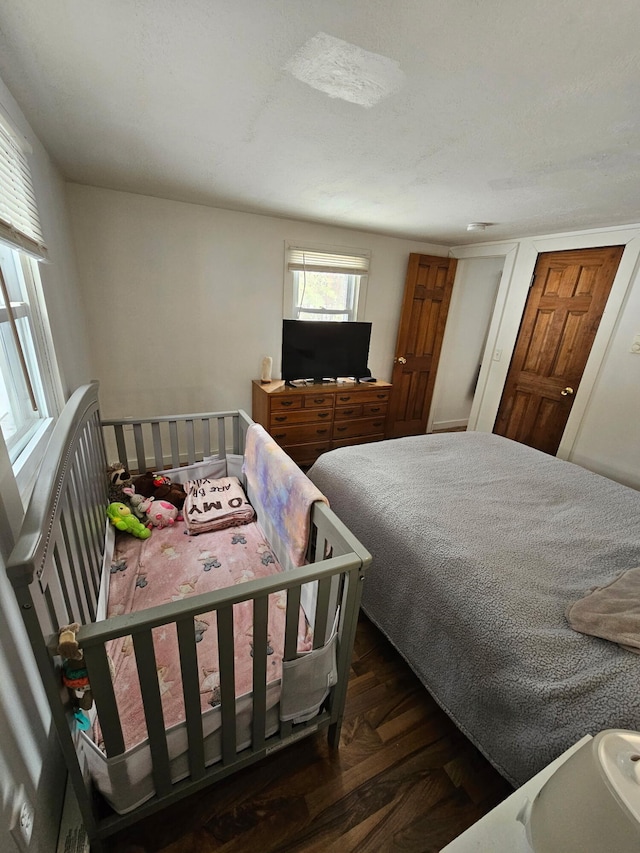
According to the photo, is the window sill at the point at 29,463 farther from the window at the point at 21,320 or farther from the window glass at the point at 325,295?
the window glass at the point at 325,295

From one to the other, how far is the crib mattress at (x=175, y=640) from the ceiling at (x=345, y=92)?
177 centimetres

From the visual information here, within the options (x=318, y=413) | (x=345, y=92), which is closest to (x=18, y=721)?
(x=345, y=92)

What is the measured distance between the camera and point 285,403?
3.09 metres

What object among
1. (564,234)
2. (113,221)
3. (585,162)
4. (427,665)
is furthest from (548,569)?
(113,221)

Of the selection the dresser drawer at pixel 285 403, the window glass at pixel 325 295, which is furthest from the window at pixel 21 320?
the window glass at pixel 325 295

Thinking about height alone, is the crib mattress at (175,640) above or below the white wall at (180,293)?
below

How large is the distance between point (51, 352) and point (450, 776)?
7.50 ft

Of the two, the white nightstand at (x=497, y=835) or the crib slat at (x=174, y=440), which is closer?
the white nightstand at (x=497, y=835)

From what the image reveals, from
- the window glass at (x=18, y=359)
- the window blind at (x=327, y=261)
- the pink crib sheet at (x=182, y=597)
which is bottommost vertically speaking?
the pink crib sheet at (x=182, y=597)

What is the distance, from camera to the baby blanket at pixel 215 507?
172 cm

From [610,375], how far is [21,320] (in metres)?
3.72

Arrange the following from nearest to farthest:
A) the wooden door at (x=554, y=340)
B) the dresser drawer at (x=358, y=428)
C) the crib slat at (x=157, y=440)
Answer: the crib slat at (x=157, y=440)
the wooden door at (x=554, y=340)
the dresser drawer at (x=358, y=428)

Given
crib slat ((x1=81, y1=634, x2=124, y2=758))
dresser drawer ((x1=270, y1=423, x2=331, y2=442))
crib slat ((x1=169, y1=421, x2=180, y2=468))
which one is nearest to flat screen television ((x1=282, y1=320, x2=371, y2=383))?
dresser drawer ((x1=270, y1=423, x2=331, y2=442))

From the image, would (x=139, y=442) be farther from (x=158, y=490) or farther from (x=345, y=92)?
(x=345, y=92)
